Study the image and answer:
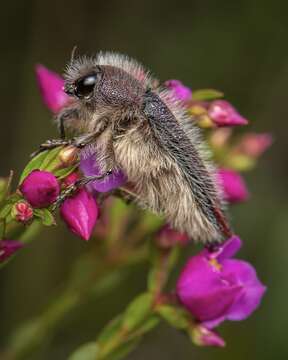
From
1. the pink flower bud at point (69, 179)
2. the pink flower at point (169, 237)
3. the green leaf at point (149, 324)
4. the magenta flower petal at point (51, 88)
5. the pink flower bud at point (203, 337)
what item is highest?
the magenta flower petal at point (51, 88)

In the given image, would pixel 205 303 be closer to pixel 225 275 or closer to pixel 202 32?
pixel 225 275

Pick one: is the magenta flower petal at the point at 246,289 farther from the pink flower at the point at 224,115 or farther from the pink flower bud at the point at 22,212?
the pink flower bud at the point at 22,212

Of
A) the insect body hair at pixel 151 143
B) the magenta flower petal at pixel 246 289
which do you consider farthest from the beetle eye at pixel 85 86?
the magenta flower petal at pixel 246 289

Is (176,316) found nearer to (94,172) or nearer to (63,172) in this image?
(94,172)

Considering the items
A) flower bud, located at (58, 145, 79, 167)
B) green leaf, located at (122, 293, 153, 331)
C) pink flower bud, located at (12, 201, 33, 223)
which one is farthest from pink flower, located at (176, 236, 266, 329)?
pink flower bud, located at (12, 201, 33, 223)

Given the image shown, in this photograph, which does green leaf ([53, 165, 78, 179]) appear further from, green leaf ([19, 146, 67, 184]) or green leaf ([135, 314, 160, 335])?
green leaf ([135, 314, 160, 335])
